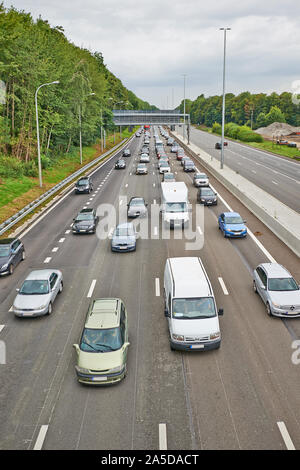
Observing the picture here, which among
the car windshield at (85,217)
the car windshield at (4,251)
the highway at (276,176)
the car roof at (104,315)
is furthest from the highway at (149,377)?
the highway at (276,176)

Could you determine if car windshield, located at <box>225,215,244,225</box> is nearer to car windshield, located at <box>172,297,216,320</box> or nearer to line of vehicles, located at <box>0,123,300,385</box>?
line of vehicles, located at <box>0,123,300,385</box>

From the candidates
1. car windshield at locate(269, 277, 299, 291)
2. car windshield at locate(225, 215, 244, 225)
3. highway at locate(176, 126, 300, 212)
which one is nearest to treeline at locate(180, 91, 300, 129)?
highway at locate(176, 126, 300, 212)

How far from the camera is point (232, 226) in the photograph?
85.6 feet

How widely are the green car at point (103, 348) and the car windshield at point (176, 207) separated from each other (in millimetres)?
15959

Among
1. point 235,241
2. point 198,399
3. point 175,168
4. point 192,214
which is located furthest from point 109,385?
point 175,168

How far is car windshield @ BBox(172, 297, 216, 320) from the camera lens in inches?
546

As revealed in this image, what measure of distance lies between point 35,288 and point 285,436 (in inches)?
438

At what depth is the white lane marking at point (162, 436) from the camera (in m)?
9.62

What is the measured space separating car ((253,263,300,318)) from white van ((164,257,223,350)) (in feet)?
9.16

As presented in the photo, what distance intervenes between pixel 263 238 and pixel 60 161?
1664 inches

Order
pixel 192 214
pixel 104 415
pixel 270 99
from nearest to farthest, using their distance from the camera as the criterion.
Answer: pixel 104 415 → pixel 192 214 → pixel 270 99

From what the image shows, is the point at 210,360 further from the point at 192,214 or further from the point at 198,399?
the point at 192,214

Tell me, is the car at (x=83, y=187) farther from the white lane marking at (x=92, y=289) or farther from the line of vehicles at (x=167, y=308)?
the white lane marking at (x=92, y=289)

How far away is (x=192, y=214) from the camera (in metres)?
32.7
